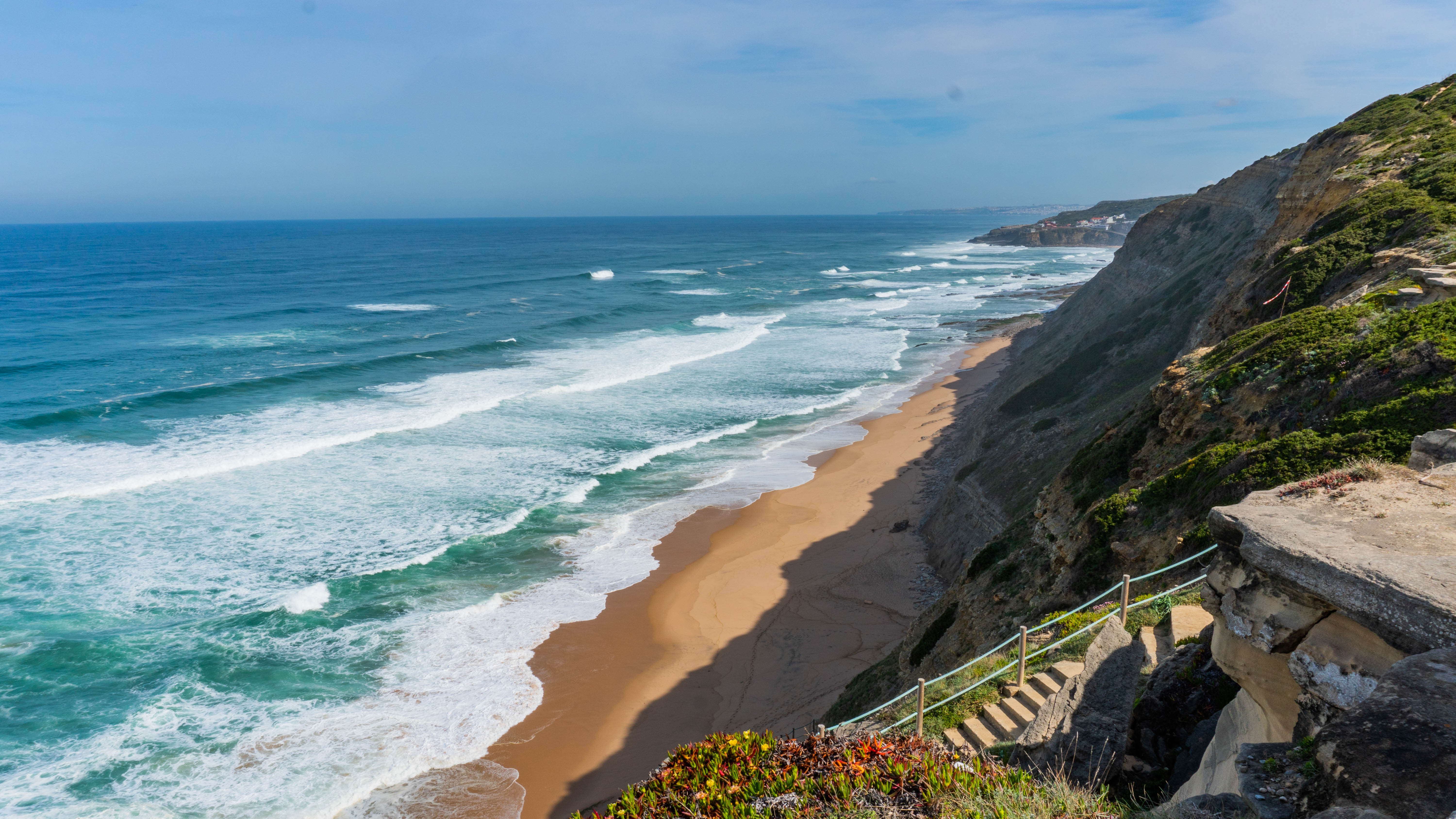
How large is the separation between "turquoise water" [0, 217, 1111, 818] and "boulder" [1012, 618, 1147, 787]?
470 inches

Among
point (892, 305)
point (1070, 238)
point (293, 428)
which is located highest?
point (1070, 238)

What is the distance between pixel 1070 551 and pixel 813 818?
10.1 meters

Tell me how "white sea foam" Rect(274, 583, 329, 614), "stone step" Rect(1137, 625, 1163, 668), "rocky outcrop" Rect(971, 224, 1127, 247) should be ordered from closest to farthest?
"stone step" Rect(1137, 625, 1163, 668) → "white sea foam" Rect(274, 583, 329, 614) → "rocky outcrop" Rect(971, 224, 1127, 247)

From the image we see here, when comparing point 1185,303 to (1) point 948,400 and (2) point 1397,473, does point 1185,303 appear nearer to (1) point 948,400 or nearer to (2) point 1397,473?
(1) point 948,400

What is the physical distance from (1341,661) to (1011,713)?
4.78 m

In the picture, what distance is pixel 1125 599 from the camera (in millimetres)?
10422

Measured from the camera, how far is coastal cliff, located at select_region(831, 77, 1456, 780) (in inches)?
475

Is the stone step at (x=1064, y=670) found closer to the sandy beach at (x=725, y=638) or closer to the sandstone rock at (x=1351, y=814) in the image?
the sandstone rock at (x=1351, y=814)

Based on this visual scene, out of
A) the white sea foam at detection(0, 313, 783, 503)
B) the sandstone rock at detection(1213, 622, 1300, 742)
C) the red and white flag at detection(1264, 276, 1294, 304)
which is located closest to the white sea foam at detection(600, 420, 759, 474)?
the white sea foam at detection(0, 313, 783, 503)

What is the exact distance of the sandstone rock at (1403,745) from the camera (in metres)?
4.47

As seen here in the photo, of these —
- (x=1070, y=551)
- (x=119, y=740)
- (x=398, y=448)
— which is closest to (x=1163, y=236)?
(x=1070, y=551)

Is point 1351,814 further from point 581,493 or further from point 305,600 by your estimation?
point 581,493

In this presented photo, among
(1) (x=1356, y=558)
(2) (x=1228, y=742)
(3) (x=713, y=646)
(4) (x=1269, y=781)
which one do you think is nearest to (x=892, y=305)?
(3) (x=713, y=646)

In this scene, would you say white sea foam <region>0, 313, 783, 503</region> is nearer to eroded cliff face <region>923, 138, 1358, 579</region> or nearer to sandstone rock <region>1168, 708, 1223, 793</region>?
eroded cliff face <region>923, 138, 1358, 579</region>
